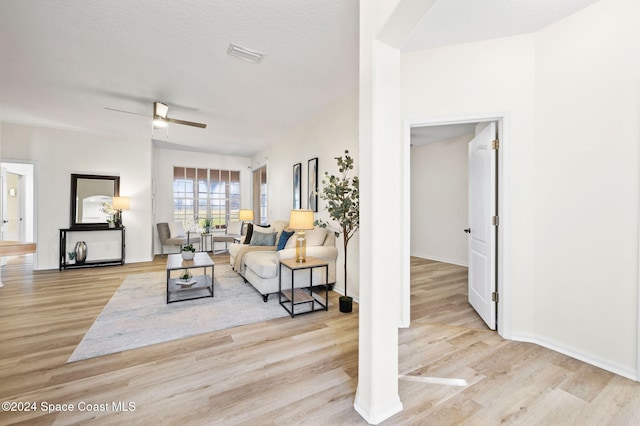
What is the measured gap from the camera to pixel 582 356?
2156 millimetres

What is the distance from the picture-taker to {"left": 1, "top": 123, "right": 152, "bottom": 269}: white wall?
203 inches

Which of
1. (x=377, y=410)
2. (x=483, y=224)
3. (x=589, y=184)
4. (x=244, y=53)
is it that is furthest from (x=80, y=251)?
(x=589, y=184)

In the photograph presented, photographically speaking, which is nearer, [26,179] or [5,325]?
[5,325]

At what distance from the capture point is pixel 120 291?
384 centimetres

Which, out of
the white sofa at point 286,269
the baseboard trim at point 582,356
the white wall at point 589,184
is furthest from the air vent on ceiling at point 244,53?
the baseboard trim at point 582,356

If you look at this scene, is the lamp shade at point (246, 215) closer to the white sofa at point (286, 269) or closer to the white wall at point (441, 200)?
the white sofa at point (286, 269)

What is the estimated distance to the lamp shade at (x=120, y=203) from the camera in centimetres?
Answer: 549

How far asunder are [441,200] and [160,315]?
5.82 meters

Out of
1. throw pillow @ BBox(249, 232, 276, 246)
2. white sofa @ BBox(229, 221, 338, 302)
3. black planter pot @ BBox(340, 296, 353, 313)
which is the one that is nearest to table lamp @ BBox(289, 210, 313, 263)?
white sofa @ BBox(229, 221, 338, 302)

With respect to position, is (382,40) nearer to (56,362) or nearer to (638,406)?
(638,406)

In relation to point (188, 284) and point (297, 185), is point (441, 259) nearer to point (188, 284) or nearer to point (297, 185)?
point (297, 185)

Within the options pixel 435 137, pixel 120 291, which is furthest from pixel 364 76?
pixel 435 137

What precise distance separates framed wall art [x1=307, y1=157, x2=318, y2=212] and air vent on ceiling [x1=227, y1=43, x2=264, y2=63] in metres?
1.88

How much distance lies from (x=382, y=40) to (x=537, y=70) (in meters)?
1.89
